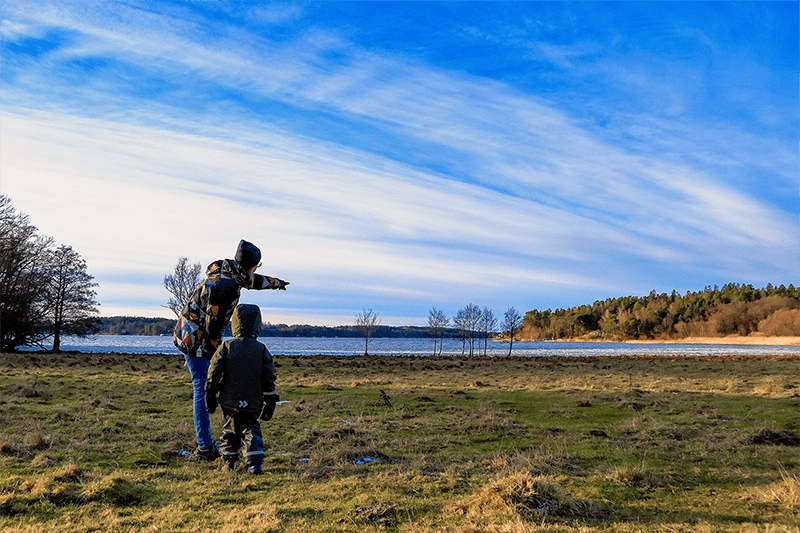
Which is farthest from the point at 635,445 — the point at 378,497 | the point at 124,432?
the point at 124,432

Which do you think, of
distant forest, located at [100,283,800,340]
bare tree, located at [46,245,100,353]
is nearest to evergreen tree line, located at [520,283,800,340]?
distant forest, located at [100,283,800,340]

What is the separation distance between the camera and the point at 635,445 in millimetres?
7762

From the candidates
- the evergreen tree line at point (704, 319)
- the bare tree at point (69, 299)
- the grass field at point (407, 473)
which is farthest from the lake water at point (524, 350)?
the grass field at point (407, 473)

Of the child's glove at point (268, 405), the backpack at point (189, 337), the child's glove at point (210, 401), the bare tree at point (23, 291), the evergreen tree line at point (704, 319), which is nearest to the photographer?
the child's glove at point (210, 401)

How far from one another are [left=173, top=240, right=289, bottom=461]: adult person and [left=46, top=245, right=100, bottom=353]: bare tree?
49584 millimetres

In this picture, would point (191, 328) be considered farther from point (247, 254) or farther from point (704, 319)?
point (704, 319)

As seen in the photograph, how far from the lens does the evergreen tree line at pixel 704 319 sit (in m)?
142

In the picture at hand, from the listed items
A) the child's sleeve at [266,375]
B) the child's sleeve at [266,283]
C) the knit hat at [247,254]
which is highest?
the knit hat at [247,254]

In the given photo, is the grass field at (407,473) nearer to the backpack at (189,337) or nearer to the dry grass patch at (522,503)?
the dry grass patch at (522,503)

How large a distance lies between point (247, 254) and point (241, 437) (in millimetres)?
2172

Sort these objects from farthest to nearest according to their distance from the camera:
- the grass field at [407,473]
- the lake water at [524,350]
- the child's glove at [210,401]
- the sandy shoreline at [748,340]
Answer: the sandy shoreline at [748,340]
the lake water at [524,350]
the child's glove at [210,401]
the grass field at [407,473]

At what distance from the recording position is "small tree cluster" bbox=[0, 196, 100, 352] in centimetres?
4175

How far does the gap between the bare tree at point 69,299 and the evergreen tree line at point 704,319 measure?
478ft

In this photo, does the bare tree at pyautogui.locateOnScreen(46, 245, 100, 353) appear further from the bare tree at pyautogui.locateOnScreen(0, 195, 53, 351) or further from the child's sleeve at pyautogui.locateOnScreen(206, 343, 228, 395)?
the child's sleeve at pyautogui.locateOnScreen(206, 343, 228, 395)
